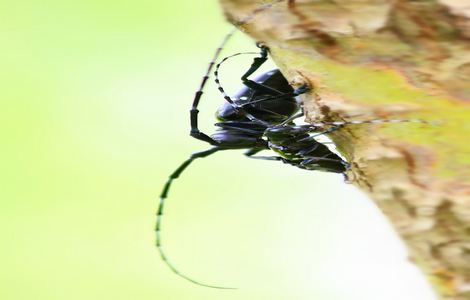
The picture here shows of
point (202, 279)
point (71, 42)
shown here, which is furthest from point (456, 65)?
point (71, 42)

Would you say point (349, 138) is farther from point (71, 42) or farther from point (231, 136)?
point (71, 42)

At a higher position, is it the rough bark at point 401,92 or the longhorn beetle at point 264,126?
the rough bark at point 401,92

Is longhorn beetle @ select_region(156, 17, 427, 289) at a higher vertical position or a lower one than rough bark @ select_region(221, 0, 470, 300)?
lower

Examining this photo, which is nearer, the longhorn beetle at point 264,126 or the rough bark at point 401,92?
the rough bark at point 401,92

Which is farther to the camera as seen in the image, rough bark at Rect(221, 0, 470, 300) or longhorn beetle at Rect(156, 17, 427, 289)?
longhorn beetle at Rect(156, 17, 427, 289)

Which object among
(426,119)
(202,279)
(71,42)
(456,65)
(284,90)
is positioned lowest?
(202,279)
